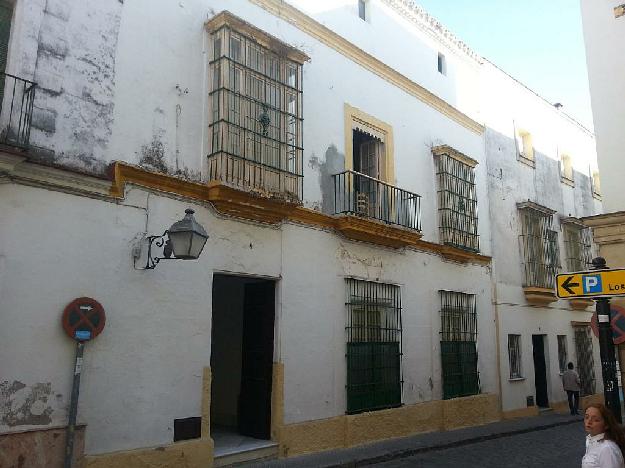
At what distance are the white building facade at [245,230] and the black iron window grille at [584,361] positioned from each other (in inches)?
144

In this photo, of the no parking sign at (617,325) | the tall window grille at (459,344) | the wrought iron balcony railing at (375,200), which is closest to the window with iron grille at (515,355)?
the tall window grille at (459,344)

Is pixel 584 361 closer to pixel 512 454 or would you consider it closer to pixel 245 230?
pixel 512 454

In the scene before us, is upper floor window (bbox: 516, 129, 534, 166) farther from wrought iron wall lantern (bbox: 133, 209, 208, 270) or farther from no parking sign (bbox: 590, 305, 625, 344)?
wrought iron wall lantern (bbox: 133, 209, 208, 270)

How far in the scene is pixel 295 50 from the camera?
9297mm

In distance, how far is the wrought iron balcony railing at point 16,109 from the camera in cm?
627

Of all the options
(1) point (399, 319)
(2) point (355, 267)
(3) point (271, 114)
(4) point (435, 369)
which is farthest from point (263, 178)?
(4) point (435, 369)

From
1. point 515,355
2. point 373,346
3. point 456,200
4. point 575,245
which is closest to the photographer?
point 373,346

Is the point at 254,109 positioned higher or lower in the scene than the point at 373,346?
higher

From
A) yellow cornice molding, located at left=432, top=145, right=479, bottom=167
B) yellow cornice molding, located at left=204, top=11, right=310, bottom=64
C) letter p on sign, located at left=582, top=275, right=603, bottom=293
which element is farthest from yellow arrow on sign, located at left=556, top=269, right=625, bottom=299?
yellow cornice molding, located at left=432, top=145, right=479, bottom=167

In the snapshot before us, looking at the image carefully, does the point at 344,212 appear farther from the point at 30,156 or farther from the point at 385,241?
the point at 30,156

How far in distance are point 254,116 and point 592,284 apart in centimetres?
536

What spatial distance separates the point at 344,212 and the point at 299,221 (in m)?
0.98

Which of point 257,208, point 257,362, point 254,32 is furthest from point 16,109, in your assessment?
point 257,362

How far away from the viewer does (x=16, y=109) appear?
638 cm
